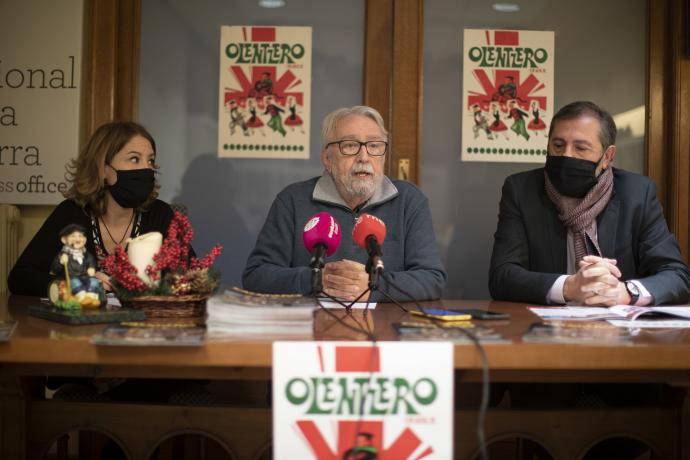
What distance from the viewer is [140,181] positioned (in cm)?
282

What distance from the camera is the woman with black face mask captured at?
2.81m

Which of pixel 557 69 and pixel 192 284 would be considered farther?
pixel 557 69

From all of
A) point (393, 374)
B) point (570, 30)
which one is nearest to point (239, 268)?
point (570, 30)

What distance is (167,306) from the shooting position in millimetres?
1764

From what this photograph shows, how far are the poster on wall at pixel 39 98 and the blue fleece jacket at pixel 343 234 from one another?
50.4 inches

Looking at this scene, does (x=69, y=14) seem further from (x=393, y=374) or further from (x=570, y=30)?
(x=393, y=374)

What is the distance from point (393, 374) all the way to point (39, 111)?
274 cm

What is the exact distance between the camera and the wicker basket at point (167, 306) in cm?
176

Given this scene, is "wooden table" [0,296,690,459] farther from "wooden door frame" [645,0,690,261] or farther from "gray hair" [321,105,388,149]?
"wooden door frame" [645,0,690,261]

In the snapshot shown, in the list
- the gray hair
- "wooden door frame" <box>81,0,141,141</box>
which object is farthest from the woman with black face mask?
the gray hair

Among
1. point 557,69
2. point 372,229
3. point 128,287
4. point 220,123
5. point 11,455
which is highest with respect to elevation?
point 557,69

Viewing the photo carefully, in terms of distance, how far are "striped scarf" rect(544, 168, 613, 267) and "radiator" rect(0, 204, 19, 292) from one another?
93.3 inches

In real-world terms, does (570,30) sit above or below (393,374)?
above

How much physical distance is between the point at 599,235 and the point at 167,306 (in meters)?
1.64
